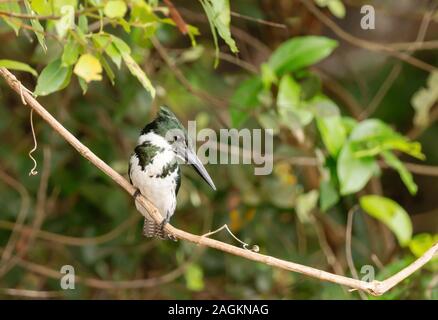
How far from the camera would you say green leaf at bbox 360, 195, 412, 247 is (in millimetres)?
2479

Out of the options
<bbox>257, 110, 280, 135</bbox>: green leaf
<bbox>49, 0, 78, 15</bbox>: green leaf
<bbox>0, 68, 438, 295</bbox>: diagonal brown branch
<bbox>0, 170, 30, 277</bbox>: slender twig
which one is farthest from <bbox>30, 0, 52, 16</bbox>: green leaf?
<bbox>0, 170, 30, 277</bbox>: slender twig

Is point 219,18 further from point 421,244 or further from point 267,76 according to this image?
point 421,244

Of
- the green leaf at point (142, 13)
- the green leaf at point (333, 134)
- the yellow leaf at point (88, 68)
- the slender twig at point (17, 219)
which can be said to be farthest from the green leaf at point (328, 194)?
the yellow leaf at point (88, 68)

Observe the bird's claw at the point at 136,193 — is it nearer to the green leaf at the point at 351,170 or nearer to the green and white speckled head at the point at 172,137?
the green and white speckled head at the point at 172,137

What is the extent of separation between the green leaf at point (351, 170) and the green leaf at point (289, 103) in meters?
0.18

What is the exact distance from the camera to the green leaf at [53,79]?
1.56 m

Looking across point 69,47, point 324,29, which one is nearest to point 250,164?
point 324,29

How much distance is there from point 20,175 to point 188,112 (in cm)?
75

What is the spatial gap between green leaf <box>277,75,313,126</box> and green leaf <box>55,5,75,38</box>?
1.20m

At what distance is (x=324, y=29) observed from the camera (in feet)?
11.9

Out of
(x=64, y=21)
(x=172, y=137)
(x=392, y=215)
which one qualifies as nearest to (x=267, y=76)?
(x=392, y=215)

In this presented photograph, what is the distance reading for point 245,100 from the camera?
8.41 ft

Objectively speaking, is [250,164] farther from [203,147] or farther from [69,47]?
[69,47]
